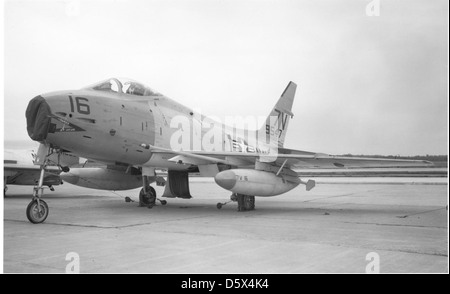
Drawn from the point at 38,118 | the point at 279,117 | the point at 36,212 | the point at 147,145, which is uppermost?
the point at 279,117

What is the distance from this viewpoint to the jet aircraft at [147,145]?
8805 millimetres

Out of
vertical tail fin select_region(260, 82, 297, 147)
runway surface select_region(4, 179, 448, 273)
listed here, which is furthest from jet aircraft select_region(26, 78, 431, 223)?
vertical tail fin select_region(260, 82, 297, 147)

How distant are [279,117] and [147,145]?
6.16 m

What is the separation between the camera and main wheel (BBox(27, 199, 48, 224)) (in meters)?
8.26

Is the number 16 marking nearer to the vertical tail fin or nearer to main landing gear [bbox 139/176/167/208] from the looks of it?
main landing gear [bbox 139/176/167/208]

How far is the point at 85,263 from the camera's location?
4.84 metres

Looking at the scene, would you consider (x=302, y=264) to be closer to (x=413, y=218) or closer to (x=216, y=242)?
(x=216, y=242)

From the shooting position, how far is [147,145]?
10531 mm

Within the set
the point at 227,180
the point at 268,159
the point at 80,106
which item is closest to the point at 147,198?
the point at 227,180

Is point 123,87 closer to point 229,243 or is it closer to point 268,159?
point 268,159

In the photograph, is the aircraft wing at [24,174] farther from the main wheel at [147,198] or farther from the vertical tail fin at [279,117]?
the vertical tail fin at [279,117]

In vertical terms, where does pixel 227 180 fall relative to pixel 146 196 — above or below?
above

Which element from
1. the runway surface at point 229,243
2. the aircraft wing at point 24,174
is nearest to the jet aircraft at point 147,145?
the runway surface at point 229,243
